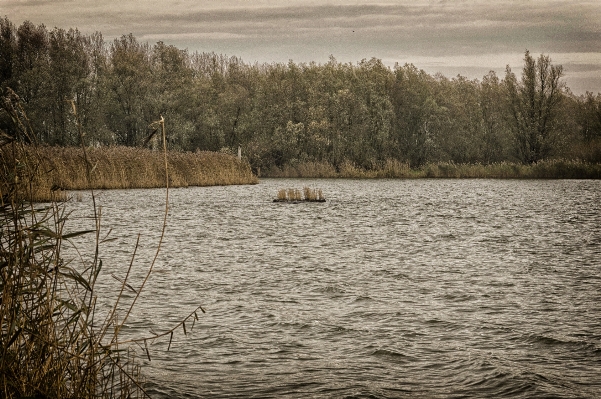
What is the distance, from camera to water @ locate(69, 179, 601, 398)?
8062 millimetres

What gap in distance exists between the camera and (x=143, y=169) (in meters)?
44.0

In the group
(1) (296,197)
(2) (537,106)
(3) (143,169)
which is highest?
(2) (537,106)

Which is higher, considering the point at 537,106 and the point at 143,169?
the point at 537,106

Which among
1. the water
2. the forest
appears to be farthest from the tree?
the water

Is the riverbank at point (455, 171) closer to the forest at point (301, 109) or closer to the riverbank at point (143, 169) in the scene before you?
the forest at point (301, 109)

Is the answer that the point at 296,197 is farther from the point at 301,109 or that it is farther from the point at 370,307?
the point at 301,109

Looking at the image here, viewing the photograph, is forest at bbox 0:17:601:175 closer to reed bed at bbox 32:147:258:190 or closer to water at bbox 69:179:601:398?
reed bed at bbox 32:147:258:190

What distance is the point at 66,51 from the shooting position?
6294 cm

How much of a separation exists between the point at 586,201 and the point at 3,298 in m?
36.0

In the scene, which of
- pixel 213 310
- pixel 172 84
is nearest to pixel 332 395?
pixel 213 310

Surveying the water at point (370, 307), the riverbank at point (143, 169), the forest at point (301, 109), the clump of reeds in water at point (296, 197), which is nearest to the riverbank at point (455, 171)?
the forest at point (301, 109)

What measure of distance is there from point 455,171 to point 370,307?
5735 cm

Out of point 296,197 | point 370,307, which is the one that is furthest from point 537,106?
point 370,307

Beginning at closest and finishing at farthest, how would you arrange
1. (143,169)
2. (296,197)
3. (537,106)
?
(296,197)
(143,169)
(537,106)
